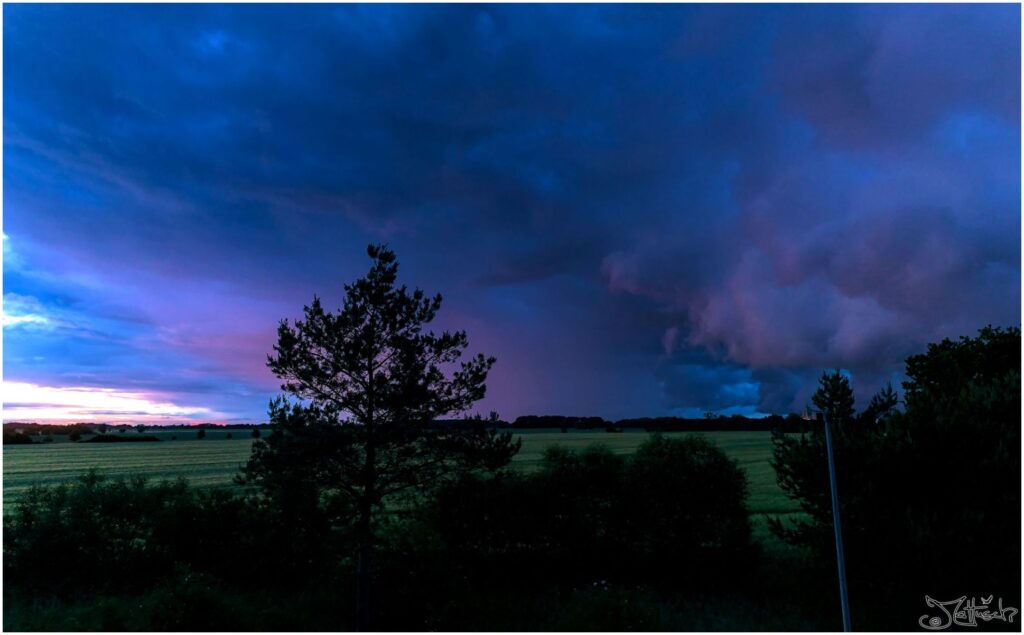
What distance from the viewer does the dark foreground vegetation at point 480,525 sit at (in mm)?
16844

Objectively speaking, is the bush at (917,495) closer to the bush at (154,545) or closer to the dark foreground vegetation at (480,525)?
the dark foreground vegetation at (480,525)

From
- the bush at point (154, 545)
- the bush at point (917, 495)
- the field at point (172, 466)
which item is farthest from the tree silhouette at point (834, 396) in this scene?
the bush at point (154, 545)

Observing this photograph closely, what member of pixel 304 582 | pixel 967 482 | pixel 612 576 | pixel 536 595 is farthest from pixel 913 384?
pixel 304 582

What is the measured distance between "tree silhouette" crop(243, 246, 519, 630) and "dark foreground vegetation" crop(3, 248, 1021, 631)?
0.07 m

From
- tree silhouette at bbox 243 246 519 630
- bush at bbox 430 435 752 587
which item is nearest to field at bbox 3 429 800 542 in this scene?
bush at bbox 430 435 752 587

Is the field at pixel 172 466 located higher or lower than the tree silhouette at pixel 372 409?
lower

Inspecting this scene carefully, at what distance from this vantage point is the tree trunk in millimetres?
17750

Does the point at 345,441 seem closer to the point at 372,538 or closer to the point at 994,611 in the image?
the point at 372,538

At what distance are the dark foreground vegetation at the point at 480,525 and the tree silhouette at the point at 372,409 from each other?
72 millimetres

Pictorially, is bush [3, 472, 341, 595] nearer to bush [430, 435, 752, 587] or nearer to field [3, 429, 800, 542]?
bush [430, 435, 752, 587]

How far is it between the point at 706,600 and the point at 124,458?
3179 inches

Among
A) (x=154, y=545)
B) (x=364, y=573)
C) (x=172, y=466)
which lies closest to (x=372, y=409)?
(x=364, y=573)

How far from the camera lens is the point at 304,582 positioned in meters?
21.1

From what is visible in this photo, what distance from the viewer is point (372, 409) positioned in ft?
62.9
